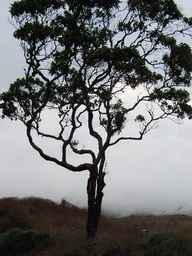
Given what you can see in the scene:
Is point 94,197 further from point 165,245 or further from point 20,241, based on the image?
point 165,245

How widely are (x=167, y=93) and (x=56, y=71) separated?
6156 mm

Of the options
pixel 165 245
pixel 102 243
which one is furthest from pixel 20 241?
pixel 165 245

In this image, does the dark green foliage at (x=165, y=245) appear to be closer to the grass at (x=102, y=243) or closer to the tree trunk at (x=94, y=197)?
the grass at (x=102, y=243)

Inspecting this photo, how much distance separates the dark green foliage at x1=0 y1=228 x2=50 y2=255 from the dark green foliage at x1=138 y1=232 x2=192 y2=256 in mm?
3681

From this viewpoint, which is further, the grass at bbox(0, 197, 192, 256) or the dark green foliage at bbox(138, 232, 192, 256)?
the grass at bbox(0, 197, 192, 256)

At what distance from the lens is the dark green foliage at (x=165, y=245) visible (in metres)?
7.31

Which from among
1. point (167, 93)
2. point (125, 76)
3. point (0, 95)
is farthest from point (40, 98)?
point (167, 93)

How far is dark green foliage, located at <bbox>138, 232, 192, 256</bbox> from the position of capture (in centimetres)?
731

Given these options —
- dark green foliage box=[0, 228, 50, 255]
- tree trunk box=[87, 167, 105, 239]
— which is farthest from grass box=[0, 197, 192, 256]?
tree trunk box=[87, 167, 105, 239]

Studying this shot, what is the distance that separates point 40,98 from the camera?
1600 centimetres

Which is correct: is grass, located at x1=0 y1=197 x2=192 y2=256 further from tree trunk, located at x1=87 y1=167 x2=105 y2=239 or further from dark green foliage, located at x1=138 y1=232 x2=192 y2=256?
tree trunk, located at x1=87 y1=167 x2=105 y2=239

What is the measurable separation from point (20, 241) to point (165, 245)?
4901 millimetres

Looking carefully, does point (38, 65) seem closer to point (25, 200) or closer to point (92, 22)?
point (92, 22)

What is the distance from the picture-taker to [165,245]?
24.7ft
